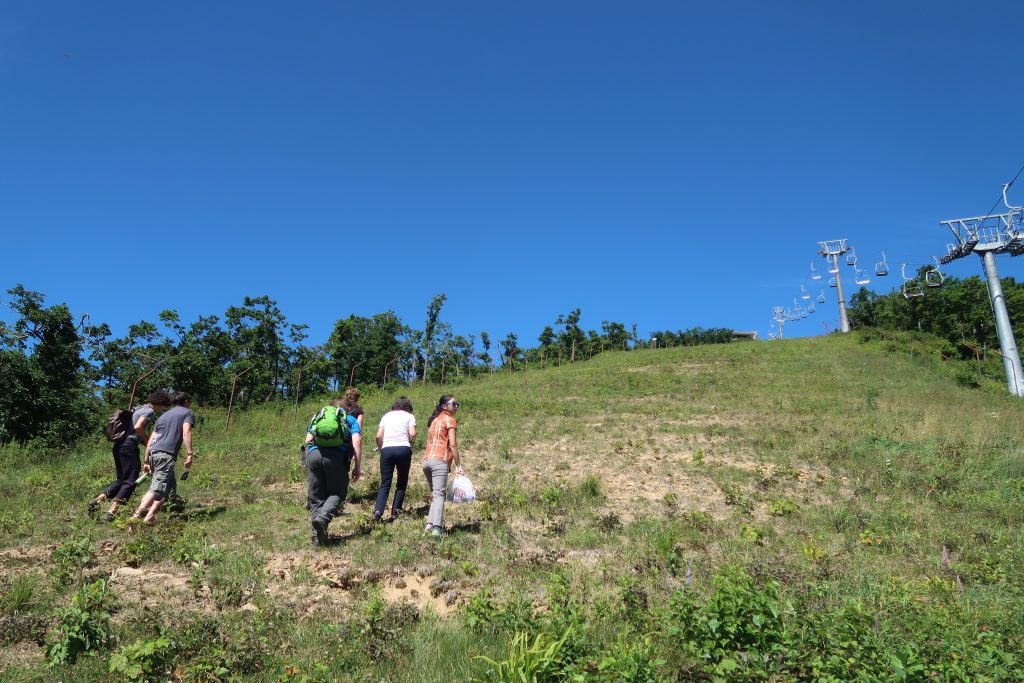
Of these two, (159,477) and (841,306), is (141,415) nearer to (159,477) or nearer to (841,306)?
(159,477)

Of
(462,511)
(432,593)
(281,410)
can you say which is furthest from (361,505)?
(281,410)

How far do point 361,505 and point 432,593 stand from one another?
406 centimetres

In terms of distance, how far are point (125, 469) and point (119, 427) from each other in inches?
23.6

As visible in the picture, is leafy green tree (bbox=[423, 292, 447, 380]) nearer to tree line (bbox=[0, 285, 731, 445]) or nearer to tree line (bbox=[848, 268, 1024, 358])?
tree line (bbox=[0, 285, 731, 445])

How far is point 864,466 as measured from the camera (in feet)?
41.2

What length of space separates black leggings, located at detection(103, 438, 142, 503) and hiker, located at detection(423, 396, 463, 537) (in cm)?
413

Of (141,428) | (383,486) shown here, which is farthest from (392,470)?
(141,428)

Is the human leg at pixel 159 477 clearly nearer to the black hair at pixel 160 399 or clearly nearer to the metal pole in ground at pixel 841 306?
the black hair at pixel 160 399

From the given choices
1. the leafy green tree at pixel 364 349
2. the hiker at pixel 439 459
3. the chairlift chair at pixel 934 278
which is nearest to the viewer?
the hiker at pixel 439 459

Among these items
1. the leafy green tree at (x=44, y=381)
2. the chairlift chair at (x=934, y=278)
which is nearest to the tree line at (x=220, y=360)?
the leafy green tree at (x=44, y=381)

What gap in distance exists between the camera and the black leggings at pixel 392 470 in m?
8.40

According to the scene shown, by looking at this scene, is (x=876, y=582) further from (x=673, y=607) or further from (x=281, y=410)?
(x=281, y=410)

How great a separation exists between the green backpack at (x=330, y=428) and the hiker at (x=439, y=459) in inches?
45.4

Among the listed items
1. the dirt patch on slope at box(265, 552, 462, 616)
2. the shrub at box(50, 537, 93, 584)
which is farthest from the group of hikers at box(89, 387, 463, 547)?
the shrub at box(50, 537, 93, 584)
